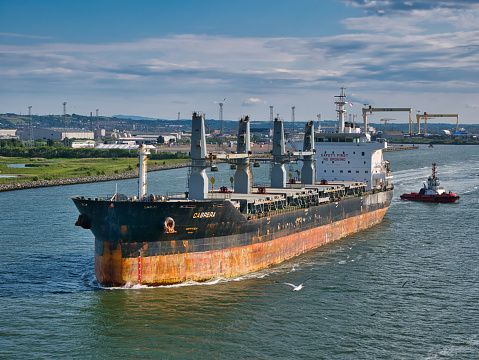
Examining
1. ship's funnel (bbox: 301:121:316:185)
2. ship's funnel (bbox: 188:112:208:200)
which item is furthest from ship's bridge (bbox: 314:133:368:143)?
ship's funnel (bbox: 188:112:208:200)

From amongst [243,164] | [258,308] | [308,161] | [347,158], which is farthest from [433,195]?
[258,308]

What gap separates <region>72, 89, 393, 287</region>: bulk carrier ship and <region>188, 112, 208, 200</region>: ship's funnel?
0.06 metres

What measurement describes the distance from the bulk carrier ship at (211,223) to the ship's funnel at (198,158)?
0.06m

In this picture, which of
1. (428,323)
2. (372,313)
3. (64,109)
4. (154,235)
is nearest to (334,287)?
(372,313)

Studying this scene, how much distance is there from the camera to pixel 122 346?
2119cm

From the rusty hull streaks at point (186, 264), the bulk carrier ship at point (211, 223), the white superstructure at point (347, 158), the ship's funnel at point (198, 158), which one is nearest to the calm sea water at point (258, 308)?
the rusty hull streaks at point (186, 264)

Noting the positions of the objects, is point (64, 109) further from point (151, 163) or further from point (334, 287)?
point (334, 287)

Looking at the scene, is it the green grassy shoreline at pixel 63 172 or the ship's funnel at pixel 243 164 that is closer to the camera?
the ship's funnel at pixel 243 164

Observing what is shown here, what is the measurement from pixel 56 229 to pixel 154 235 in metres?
16.9

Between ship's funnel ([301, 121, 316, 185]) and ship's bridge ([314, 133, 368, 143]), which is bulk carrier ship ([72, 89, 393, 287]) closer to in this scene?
ship's funnel ([301, 121, 316, 185])

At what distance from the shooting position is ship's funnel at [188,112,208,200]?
32.3 metres

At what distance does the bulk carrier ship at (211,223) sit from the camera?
2673cm

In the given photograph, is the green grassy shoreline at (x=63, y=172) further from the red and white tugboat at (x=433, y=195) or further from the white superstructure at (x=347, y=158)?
the red and white tugboat at (x=433, y=195)

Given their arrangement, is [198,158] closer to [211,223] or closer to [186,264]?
[211,223]
